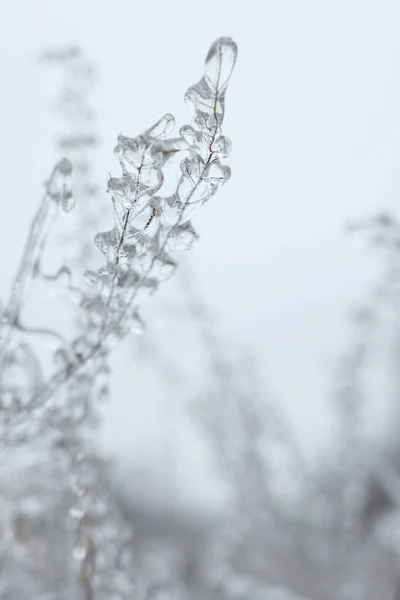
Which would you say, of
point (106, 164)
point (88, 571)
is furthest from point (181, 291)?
point (88, 571)

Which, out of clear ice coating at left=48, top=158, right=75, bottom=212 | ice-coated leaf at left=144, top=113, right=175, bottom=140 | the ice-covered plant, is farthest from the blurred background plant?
ice-coated leaf at left=144, top=113, right=175, bottom=140

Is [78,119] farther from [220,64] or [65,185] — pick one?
[220,64]

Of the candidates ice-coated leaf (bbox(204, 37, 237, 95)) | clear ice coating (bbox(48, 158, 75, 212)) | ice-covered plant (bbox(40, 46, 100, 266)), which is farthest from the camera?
ice-covered plant (bbox(40, 46, 100, 266))

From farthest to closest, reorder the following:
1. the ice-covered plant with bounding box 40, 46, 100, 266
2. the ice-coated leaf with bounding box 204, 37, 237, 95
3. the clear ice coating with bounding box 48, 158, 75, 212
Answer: the ice-covered plant with bounding box 40, 46, 100, 266 < the clear ice coating with bounding box 48, 158, 75, 212 < the ice-coated leaf with bounding box 204, 37, 237, 95

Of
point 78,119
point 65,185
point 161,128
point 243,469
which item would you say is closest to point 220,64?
point 161,128

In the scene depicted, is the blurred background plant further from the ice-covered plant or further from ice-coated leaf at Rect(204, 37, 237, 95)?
ice-coated leaf at Rect(204, 37, 237, 95)

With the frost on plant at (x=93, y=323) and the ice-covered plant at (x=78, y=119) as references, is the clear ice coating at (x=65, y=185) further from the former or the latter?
the ice-covered plant at (x=78, y=119)

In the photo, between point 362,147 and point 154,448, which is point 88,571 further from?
point 362,147

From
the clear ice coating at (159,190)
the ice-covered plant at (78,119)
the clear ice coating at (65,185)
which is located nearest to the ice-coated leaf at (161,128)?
the clear ice coating at (159,190)
